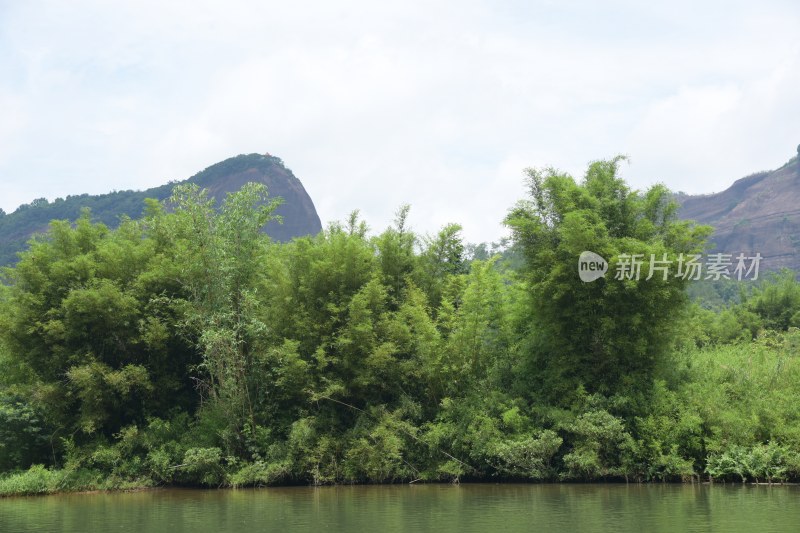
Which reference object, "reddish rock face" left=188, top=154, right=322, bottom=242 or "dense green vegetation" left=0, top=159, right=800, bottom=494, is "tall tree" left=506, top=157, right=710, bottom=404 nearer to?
"dense green vegetation" left=0, top=159, right=800, bottom=494

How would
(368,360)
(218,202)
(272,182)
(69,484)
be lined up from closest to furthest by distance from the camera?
1. (368,360)
2. (69,484)
3. (218,202)
4. (272,182)

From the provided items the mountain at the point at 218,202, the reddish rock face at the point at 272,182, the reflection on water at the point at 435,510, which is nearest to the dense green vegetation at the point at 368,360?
the reflection on water at the point at 435,510

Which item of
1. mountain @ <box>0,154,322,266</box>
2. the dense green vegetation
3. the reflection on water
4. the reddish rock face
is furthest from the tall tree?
the reddish rock face

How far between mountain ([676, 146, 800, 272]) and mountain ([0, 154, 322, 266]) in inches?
2671

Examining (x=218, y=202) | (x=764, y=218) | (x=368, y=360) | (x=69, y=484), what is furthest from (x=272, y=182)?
(x=368, y=360)

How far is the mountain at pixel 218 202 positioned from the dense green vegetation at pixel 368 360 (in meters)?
75.3

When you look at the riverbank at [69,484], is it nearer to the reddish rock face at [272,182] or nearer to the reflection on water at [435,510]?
the reflection on water at [435,510]

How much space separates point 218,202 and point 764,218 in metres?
93.7

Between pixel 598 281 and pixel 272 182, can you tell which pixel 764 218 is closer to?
pixel 272 182

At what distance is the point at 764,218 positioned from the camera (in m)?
125

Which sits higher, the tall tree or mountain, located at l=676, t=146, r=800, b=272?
mountain, located at l=676, t=146, r=800, b=272

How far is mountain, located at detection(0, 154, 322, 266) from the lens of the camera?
9819cm

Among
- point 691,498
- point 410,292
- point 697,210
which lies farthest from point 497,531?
point 697,210

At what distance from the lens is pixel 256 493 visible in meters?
19.4
